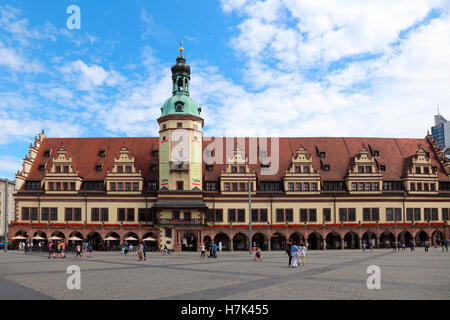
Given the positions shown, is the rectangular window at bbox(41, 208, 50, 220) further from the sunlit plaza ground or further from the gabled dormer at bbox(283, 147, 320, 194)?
the sunlit plaza ground

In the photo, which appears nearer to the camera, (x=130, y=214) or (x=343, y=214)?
(x=130, y=214)

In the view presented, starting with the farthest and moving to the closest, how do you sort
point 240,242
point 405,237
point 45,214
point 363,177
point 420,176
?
point 405,237 → point 420,176 → point 240,242 → point 363,177 → point 45,214

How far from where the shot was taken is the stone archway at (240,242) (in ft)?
216

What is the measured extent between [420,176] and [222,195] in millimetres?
30648

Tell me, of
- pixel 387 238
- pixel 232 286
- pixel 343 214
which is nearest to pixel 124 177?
pixel 343 214

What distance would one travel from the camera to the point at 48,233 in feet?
209

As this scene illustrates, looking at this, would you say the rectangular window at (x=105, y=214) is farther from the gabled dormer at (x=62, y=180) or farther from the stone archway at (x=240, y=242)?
the stone archway at (x=240, y=242)

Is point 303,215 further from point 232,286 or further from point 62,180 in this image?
point 232,286

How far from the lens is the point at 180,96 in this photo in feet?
215

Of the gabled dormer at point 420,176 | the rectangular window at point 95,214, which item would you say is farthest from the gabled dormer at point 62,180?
the gabled dormer at point 420,176

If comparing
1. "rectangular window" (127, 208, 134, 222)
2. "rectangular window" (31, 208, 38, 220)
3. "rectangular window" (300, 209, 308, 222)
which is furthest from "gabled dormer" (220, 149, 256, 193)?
"rectangular window" (31, 208, 38, 220)

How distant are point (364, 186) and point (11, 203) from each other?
285 ft
